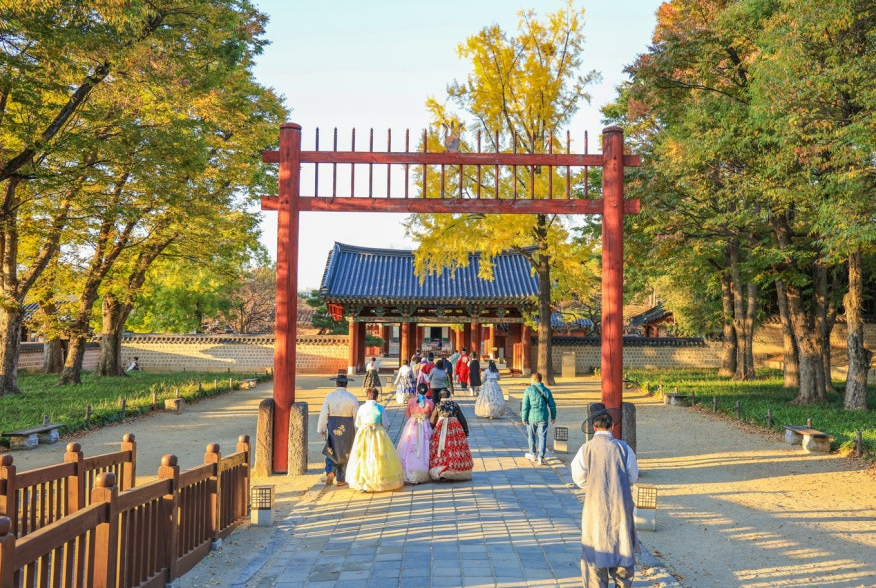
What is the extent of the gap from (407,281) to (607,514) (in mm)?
27002

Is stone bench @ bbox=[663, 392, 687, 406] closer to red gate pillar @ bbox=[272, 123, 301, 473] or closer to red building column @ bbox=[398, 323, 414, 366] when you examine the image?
red building column @ bbox=[398, 323, 414, 366]

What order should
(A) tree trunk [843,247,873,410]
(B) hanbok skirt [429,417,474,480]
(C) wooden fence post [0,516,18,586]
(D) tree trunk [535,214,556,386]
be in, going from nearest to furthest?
(C) wooden fence post [0,516,18,586]
(B) hanbok skirt [429,417,474,480]
(A) tree trunk [843,247,873,410]
(D) tree trunk [535,214,556,386]

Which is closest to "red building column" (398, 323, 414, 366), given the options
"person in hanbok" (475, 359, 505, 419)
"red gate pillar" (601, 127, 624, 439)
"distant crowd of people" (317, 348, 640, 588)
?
"person in hanbok" (475, 359, 505, 419)

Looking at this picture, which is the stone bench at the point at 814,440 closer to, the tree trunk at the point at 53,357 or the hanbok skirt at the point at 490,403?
the hanbok skirt at the point at 490,403

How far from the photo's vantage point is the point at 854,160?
38.8ft

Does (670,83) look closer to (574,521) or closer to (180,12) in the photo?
(180,12)

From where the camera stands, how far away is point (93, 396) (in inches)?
798

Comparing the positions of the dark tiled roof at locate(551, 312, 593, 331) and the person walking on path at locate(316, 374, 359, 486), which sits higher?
the dark tiled roof at locate(551, 312, 593, 331)

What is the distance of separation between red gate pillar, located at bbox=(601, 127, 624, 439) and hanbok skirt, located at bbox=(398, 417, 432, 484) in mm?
3119

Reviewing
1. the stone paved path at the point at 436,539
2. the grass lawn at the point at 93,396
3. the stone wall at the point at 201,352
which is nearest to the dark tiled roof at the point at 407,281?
the stone wall at the point at 201,352

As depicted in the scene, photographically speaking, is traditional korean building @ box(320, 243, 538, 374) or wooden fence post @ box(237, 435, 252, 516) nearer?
wooden fence post @ box(237, 435, 252, 516)

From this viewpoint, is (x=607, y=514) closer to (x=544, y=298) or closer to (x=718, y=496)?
(x=718, y=496)

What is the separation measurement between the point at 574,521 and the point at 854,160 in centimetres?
848

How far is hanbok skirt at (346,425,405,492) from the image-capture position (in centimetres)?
940
